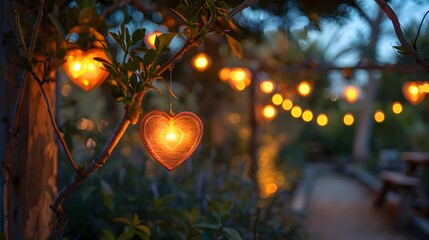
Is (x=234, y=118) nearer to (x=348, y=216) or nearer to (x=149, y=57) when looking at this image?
(x=348, y=216)

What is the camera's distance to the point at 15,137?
123 inches

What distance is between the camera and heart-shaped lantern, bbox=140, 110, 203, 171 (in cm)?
250

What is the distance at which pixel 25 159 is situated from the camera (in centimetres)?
326

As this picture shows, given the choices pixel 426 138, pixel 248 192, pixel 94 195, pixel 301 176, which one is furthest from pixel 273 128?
pixel 94 195

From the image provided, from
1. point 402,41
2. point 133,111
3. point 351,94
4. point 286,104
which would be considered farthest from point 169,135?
point 351,94

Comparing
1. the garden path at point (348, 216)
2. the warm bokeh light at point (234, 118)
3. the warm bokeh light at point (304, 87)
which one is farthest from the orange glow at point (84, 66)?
the warm bokeh light at point (234, 118)

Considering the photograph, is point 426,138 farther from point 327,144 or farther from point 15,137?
point 15,137

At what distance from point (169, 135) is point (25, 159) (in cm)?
119

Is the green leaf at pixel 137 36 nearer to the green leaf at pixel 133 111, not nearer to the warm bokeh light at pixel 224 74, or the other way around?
the green leaf at pixel 133 111

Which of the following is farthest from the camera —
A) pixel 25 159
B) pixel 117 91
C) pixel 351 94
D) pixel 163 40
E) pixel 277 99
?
pixel 351 94

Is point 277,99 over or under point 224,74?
under

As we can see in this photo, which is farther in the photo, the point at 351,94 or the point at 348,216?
the point at 348,216

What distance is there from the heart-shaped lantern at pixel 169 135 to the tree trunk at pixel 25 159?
3.38ft

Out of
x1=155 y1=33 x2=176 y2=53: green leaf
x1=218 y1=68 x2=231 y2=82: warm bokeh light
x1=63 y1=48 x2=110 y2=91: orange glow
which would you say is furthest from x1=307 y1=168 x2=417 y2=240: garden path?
x1=155 y1=33 x2=176 y2=53: green leaf
